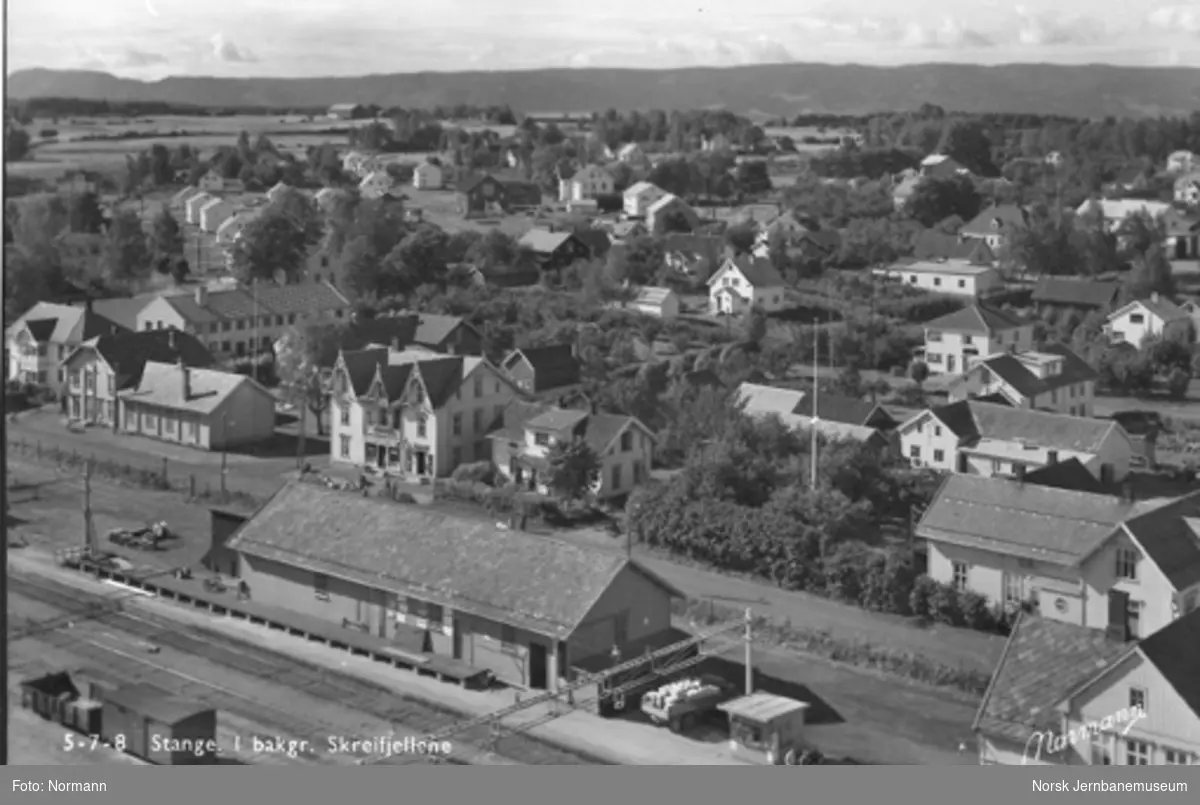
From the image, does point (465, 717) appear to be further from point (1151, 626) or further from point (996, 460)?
point (996, 460)

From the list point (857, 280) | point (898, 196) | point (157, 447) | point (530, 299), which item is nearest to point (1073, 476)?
point (157, 447)

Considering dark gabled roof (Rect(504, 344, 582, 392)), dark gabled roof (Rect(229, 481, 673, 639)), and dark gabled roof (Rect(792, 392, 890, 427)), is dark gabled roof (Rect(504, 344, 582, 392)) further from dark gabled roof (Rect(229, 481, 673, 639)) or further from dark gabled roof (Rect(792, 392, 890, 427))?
dark gabled roof (Rect(229, 481, 673, 639))

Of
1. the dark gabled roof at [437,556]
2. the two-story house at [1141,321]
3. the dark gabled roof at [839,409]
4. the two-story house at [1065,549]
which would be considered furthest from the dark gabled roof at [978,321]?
the dark gabled roof at [437,556]

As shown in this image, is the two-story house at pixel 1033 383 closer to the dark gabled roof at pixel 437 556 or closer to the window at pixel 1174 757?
the dark gabled roof at pixel 437 556

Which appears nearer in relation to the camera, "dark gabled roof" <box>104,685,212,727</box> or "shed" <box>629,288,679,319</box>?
"dark gabled roof" <box>104,685,212,727</box>

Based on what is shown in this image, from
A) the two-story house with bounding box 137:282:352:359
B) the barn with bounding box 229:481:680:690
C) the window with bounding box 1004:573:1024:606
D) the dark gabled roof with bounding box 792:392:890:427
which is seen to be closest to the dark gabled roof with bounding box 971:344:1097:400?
the dark gabled roof with bounding box 792:392:890:427

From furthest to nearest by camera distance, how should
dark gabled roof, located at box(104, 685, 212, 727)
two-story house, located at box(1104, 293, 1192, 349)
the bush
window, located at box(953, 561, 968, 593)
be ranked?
two-story house, located at box(1104, 293, 1192, 349) → the bush → window, located at box(953, 561, 968, 593) → dark gabled roof, located at box(104, 685, 212, 727)

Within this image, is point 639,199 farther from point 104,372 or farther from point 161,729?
point 161,729
